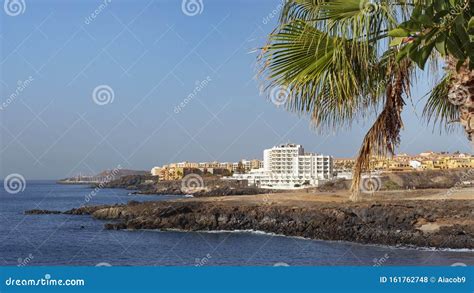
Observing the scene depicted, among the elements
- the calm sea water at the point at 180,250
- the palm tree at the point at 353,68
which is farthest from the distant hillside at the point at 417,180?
the palm tree at the point at 353,68

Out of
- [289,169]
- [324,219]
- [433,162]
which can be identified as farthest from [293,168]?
[433,162]

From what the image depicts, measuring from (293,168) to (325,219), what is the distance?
2.94 meters

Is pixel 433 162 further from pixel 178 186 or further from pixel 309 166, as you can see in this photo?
pixel 178 186

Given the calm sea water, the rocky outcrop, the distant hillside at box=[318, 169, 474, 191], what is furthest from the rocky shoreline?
the rocky outcrop

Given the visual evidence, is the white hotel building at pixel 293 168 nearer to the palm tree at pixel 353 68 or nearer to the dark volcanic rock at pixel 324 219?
the dark volcanic rock at pixel 324 219

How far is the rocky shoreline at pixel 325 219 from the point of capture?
22.3 meters

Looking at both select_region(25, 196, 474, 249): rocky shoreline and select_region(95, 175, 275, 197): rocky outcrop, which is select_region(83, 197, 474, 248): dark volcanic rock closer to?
select_region(25, 196, 474, 249): rocky shoreline

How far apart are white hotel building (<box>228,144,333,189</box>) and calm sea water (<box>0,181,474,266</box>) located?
3.32 meters

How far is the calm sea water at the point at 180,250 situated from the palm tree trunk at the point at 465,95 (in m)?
15.0

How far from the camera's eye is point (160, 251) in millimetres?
22906

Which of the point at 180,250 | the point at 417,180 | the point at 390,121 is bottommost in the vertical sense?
the point at 180,250

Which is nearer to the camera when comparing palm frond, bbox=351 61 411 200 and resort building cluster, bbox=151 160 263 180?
palm frond, bbox=351 61 411 200

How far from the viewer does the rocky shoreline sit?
22.3 meters

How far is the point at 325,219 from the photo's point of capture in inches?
1003
